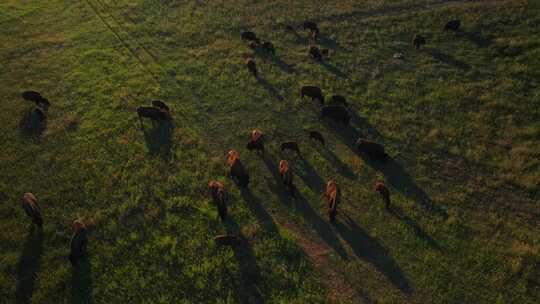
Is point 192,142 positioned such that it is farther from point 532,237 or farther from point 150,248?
point 532,237

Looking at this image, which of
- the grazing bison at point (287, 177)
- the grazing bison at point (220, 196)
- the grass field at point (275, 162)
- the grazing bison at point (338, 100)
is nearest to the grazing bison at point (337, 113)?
the grass field at point (275, 162)

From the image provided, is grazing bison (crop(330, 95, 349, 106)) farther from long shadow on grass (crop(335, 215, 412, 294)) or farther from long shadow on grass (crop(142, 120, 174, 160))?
long shadow on grass (crop(142, 120, 174, 160))

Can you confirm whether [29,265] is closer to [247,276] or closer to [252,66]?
[247,276]

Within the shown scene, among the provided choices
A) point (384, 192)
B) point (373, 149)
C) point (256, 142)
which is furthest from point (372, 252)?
point (256, 142)

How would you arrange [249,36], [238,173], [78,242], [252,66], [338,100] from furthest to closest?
[249,36], [252,66], [338,100], [238,173], [78,242]

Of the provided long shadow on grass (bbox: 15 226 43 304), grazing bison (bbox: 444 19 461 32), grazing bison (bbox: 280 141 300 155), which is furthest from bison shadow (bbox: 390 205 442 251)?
grazing bison (bbox: 444 19 461 32)

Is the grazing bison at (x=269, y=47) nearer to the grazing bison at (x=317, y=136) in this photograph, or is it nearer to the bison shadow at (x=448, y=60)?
the grazing bison at (x=317, y=136)
